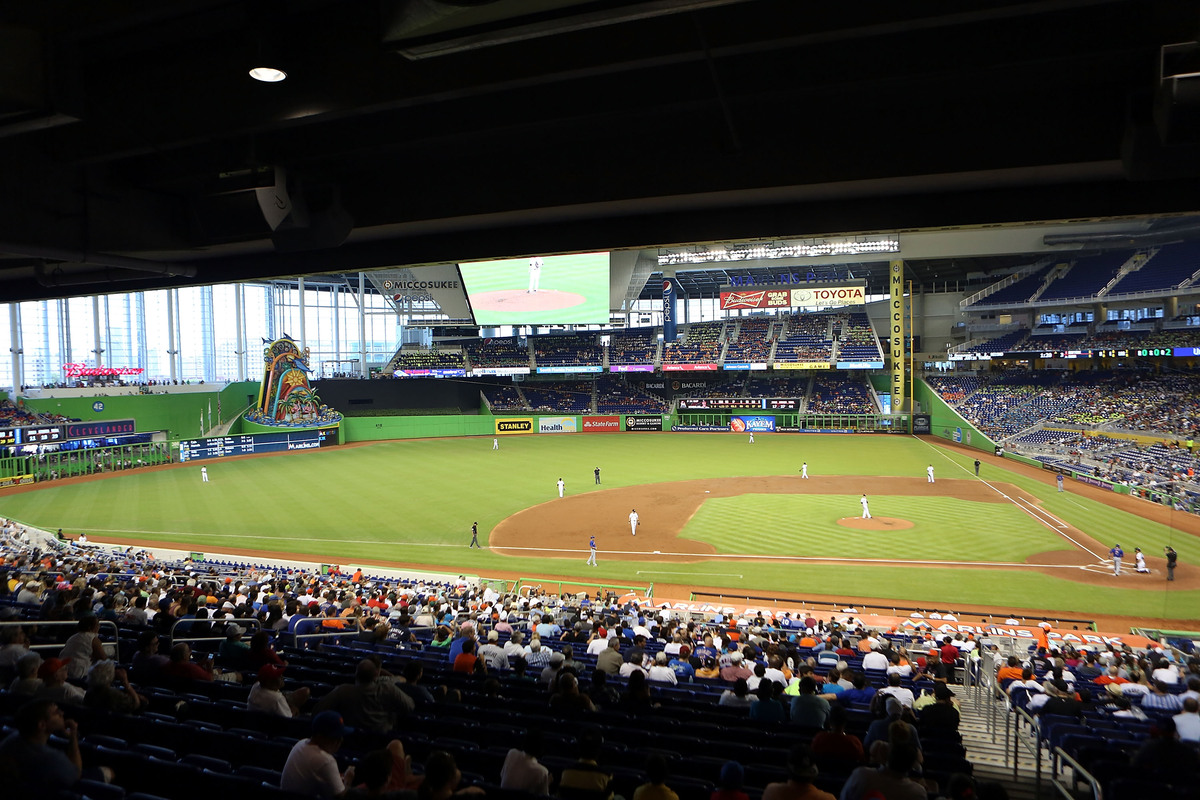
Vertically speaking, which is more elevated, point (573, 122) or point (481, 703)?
point (573, 122)

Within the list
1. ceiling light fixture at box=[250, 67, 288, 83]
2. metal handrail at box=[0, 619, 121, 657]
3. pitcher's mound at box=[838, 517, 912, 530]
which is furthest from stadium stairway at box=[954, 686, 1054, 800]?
pitcher's mound at box=[838, 517, 912, 530]

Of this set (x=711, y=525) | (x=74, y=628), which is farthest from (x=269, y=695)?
(x=711, y=525)

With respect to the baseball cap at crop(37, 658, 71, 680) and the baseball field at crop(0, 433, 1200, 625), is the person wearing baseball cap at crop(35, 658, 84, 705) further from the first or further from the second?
the baseball field at crop(0, 433, 1200, 625)

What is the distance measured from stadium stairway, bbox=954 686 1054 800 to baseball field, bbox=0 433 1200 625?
9.57 meters

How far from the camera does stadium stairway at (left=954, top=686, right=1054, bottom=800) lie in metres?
6.72

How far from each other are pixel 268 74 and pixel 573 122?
7.02ft

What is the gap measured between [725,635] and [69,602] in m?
11.4

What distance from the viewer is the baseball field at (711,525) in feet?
70.7

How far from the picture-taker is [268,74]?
13.9 feet

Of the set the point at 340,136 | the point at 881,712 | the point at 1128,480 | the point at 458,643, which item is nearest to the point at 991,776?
the point at 881,712

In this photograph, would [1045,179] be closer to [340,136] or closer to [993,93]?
[993,93]

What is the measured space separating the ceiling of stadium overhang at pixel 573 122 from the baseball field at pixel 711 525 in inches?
663

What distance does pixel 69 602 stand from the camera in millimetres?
9969

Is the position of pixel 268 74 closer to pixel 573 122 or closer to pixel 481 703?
pixel 573 122
